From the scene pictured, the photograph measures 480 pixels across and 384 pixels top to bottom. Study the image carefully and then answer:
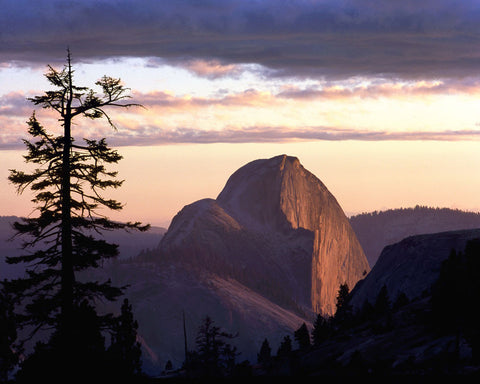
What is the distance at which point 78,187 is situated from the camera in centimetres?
3484

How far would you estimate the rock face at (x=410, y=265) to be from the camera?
15475 centimetres

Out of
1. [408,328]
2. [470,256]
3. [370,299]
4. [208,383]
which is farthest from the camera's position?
[370,299]

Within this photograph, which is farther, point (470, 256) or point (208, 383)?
point (470, 256)

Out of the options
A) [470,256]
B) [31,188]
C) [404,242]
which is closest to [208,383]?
[31,188]

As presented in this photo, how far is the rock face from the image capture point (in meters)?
155

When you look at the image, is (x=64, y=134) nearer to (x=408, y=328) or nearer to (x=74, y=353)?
(x=74, y=353)

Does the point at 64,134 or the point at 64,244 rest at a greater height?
the point at 64,134

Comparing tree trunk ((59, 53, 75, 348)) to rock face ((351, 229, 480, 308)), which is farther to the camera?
rock face ((351, 229, 480, 308))

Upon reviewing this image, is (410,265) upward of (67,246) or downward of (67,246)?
downward

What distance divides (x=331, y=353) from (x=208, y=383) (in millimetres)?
63137

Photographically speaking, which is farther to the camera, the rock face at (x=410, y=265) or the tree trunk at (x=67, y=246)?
the rock face at (x=410, y=265)

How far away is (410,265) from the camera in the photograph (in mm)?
164625

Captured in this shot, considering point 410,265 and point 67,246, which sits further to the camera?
point 410,265

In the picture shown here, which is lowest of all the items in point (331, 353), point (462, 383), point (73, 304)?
point (331, 353)
